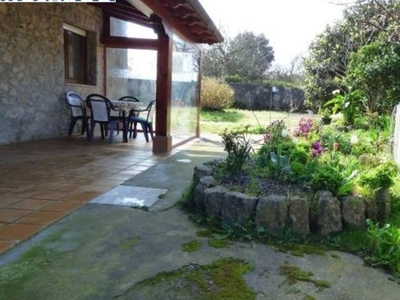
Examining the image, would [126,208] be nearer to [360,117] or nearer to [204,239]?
[204,239]

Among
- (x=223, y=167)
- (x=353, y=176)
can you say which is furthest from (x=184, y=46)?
(x=353, y=176)

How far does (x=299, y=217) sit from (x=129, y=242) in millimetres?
1121

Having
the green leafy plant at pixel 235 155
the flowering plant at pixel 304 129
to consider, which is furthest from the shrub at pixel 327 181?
the flowering plant at pixel 304 129

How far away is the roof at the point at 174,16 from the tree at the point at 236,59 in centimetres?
1062

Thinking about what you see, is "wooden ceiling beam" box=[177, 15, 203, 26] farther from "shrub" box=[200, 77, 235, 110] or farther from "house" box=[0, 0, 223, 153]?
"shrub" box=[200, 77, 235, 110]

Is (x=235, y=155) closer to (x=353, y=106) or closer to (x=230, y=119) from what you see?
(x=353, y=106)

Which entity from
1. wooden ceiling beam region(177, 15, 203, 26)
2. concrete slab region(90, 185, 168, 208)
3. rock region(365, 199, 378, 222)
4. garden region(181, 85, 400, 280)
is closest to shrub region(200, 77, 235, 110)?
wooden ceiling beam region(177, 15, 203, 26)

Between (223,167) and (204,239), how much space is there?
3.28 ft

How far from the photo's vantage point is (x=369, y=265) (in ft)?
7.04

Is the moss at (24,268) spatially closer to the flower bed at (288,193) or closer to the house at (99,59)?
the flower bed at (288,193)

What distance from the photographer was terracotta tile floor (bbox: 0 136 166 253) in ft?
8.68

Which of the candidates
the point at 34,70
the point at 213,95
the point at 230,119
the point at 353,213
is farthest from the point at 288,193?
the point at 213,95

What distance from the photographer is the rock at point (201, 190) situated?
286cm

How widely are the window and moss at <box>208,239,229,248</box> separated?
641 cm
